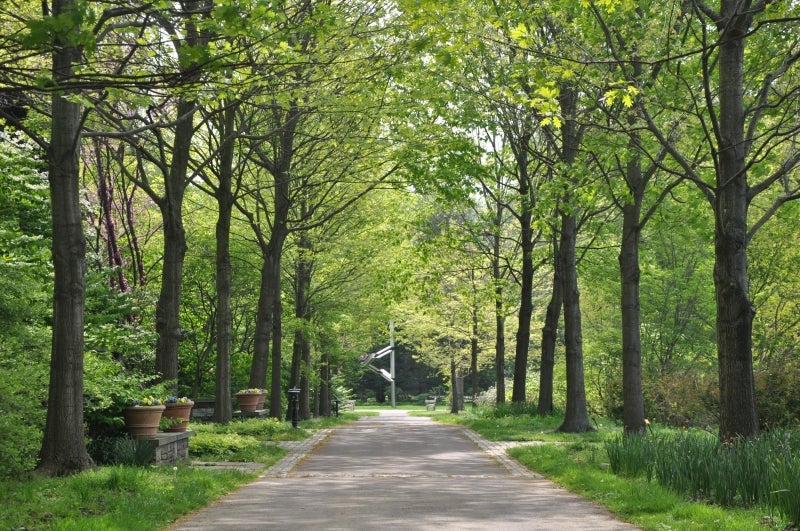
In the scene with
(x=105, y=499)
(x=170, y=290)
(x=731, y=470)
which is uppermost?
(x=170, y=290)

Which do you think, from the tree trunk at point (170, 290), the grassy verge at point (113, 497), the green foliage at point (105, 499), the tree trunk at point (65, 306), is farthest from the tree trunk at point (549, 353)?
the tree trunk at point (65, 306)

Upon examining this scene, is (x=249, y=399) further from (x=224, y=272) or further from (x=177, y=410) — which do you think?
(x=177, y=410)

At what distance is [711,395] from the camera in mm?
20281

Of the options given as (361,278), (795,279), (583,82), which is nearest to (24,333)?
(583,82)

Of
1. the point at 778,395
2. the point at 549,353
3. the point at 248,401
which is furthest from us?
the point at 549,353

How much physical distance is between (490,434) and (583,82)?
1060 cm

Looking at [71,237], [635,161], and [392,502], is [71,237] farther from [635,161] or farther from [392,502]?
[635,161]

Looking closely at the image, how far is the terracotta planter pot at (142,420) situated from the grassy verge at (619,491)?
569 cm

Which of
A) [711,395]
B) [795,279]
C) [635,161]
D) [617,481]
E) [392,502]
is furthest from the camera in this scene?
[795,279]

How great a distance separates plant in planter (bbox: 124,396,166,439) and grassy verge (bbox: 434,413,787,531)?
224 inches

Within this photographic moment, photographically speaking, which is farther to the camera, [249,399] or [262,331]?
[262,331]

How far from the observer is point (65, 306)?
1020 cm

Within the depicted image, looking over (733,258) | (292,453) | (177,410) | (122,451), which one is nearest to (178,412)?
(177,410)

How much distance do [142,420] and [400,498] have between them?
4116 mm
